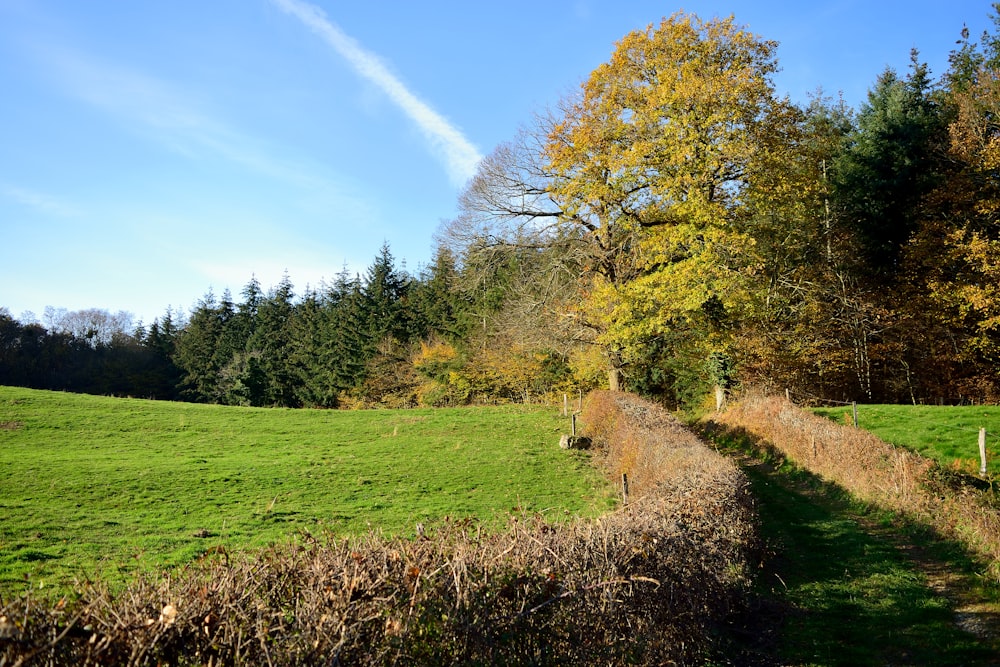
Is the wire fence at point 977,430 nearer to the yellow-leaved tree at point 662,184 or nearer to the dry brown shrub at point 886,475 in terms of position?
the dry brown shrub at point 886,475

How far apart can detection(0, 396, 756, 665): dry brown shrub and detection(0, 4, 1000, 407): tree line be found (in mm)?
16463

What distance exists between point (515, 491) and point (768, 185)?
44.5 feet

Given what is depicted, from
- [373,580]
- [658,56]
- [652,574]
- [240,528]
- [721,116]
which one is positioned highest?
[658,56]

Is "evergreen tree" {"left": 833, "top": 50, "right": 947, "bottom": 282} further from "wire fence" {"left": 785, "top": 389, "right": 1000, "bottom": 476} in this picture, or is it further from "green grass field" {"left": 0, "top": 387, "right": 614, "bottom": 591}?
"green grass field" {"left": 0, "top": 387, "right": 614, "bottom": 591}

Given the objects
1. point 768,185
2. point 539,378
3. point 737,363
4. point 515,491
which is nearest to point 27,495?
point 515,491

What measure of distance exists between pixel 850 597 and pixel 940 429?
Answer: 12.4 meters

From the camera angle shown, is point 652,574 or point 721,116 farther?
point 721,116

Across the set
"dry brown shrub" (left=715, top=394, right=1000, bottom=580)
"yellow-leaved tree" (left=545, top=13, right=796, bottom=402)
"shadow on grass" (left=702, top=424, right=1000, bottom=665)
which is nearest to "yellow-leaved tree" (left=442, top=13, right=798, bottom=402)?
"yellow-leaved tree" (left=545, top=13, right=796, bottom=402)

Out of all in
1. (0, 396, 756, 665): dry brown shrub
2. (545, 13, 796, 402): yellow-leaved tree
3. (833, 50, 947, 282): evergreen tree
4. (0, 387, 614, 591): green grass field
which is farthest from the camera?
(833, 50, 947, 282): evergreen tree

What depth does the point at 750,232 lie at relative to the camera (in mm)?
21719

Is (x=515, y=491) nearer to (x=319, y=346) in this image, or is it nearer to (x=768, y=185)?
(x=768, y=185)

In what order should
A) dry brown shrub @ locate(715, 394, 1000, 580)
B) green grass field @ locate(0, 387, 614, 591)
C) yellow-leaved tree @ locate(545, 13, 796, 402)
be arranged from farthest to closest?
yellow-leaved tree @ locate(545, 13, 796, 402) < green grass field @ locate(0, 387, 614, 591) < dry brown shrub @ locate(715, 394, 1000, 580)

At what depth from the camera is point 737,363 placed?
90.4 ft

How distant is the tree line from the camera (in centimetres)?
2069
